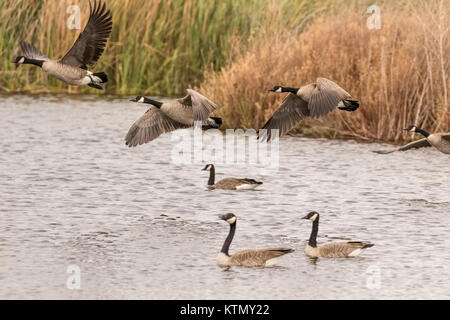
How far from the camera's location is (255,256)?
12492 mm

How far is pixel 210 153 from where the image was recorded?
20.6 m

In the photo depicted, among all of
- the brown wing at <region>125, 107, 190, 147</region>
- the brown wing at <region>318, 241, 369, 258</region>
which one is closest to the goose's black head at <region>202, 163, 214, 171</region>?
the brown wing at <region>125, 107, 190, 147</region>

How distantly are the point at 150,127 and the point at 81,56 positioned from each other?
63.2 inches

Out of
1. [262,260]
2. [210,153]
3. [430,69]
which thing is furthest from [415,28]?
[262,260]

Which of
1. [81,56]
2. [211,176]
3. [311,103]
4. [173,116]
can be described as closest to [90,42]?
[81,56]

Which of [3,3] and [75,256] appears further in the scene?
[3,3]

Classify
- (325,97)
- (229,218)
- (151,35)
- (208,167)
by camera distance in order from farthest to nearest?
1. (151,35)
2. (208,167)
3. (325,97)
4. (229,218)

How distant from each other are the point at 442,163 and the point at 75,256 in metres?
8.30

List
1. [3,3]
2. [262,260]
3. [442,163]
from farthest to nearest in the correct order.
Result: [3,3] → [442,163] → [262,260]

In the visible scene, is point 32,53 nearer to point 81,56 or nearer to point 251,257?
point 81,56

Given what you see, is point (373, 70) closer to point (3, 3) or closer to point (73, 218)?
point (73, 218)

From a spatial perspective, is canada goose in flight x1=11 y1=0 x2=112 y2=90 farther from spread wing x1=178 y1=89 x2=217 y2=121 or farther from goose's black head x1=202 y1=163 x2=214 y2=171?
goose's black head x1=202 y1=163 x2=214 y2=171

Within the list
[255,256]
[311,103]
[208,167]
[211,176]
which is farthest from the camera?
[208,167]
